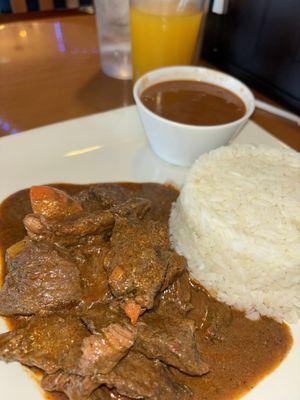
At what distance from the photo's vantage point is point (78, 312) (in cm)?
164

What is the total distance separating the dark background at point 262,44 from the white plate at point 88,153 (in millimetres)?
509

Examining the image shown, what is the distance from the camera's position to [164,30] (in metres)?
2.74

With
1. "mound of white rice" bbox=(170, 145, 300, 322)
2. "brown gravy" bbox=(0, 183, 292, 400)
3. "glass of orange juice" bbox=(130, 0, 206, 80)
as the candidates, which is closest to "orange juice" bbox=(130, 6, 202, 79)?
"glass of orange juice" bbox=(130, 0, 206, 80)

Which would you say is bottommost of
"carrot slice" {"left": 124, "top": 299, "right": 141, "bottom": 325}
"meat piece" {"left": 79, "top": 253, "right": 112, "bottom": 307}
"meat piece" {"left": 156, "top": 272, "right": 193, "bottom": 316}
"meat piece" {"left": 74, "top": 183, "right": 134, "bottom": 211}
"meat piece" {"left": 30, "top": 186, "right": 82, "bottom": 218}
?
"meat piece" {"left": 156, "top": 272, "right": 193, "bottom": 316}

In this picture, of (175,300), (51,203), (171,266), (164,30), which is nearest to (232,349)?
(175,300)

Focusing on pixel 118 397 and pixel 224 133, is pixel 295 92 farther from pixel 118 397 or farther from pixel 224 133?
pixel 118 397

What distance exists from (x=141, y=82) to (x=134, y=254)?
4.04ft

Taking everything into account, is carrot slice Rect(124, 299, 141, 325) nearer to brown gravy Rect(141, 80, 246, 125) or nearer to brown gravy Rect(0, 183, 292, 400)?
brown gravy Rect(0, 183, 292, 400)

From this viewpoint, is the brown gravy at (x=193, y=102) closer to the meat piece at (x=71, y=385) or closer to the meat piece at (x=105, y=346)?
the meat piece at (x=105, y=346)

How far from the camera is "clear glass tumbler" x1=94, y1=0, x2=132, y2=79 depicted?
3008 millimetres

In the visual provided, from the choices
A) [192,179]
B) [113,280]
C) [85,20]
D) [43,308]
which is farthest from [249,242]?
[85,20]

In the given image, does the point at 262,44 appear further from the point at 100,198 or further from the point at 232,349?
the point at 232,349

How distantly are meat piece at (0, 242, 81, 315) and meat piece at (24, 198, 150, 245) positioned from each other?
98 mm

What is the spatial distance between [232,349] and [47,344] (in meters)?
0.77
